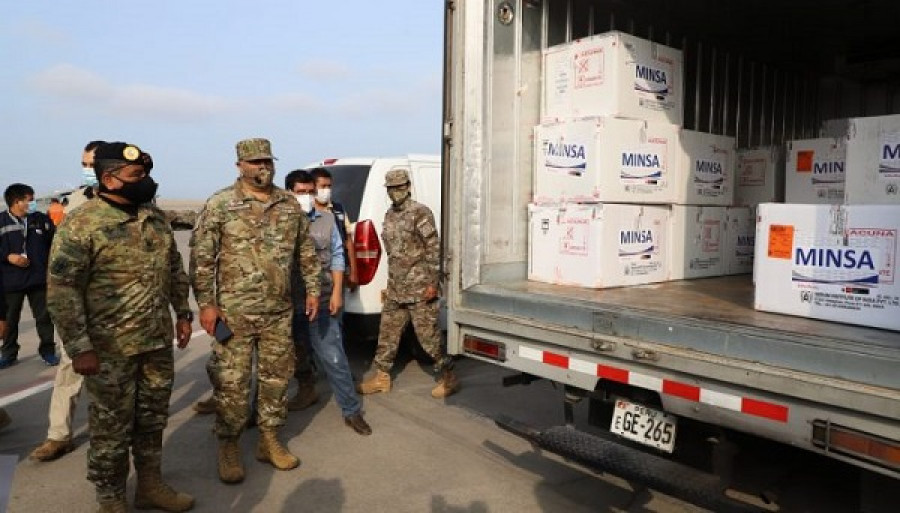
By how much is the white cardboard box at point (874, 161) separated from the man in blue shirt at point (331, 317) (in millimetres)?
2953

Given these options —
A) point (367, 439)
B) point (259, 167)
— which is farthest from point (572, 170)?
point (367, 439)

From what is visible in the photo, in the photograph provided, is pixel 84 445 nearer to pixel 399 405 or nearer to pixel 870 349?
pixel 399 405

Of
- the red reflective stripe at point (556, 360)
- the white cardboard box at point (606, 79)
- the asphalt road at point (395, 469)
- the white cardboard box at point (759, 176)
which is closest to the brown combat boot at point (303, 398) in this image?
the asphalt road at point (395, 469)

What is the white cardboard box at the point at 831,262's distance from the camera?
2.55m

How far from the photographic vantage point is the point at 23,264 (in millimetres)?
6191

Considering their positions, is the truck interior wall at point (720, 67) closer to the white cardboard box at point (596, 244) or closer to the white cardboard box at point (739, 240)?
the white cardboard box at point (596, 244)

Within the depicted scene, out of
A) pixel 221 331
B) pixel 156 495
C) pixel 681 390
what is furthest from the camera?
pixel 221 331

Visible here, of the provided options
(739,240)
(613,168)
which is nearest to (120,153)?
(613,168)

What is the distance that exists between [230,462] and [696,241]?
10.4 ft

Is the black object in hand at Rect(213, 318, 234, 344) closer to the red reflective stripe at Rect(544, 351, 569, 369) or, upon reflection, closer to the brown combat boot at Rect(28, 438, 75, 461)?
the brown combat boot at Rect(28, 438, 75, 461)

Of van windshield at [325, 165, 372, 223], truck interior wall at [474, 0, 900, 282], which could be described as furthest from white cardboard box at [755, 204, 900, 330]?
van windshield at [325, 165, 372, 223]

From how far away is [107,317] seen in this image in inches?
Answer: 122

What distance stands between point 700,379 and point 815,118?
5.49 m

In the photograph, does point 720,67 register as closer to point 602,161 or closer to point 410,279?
point 602,161
